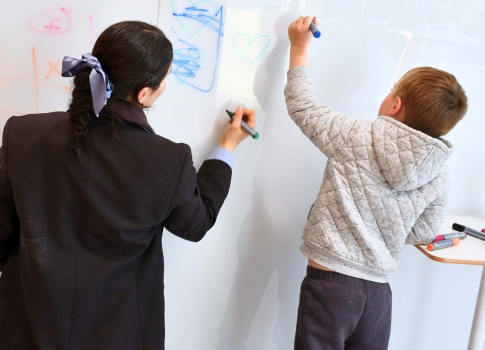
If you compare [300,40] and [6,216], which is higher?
[300,40]

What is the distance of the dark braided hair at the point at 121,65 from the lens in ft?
2.41

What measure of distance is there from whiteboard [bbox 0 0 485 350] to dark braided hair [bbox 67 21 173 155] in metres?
0.28

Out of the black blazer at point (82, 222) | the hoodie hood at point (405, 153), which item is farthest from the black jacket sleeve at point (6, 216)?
the hoodie hood at point (405, 153)

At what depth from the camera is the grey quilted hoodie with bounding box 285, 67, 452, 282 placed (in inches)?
37.0

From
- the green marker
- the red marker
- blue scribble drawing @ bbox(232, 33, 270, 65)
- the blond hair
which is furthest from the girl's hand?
the red marker

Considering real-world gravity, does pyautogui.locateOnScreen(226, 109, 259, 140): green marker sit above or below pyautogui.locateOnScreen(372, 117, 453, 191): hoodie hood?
below

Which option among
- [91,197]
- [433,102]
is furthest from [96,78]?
[433,102]

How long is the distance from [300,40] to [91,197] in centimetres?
60

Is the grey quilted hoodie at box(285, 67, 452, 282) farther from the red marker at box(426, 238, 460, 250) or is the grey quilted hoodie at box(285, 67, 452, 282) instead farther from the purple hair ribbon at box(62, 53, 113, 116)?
the purple hair ribbon at box(62, 53, 113, 116)

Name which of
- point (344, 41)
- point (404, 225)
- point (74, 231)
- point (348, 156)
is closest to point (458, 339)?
point (404, 225)

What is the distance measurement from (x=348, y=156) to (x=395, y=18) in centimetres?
48

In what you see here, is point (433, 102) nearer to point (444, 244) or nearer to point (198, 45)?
point (444, 244)

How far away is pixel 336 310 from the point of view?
39.6 inches

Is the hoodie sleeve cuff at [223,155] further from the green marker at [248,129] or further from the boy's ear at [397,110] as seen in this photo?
the boy's ear at [397,110]
